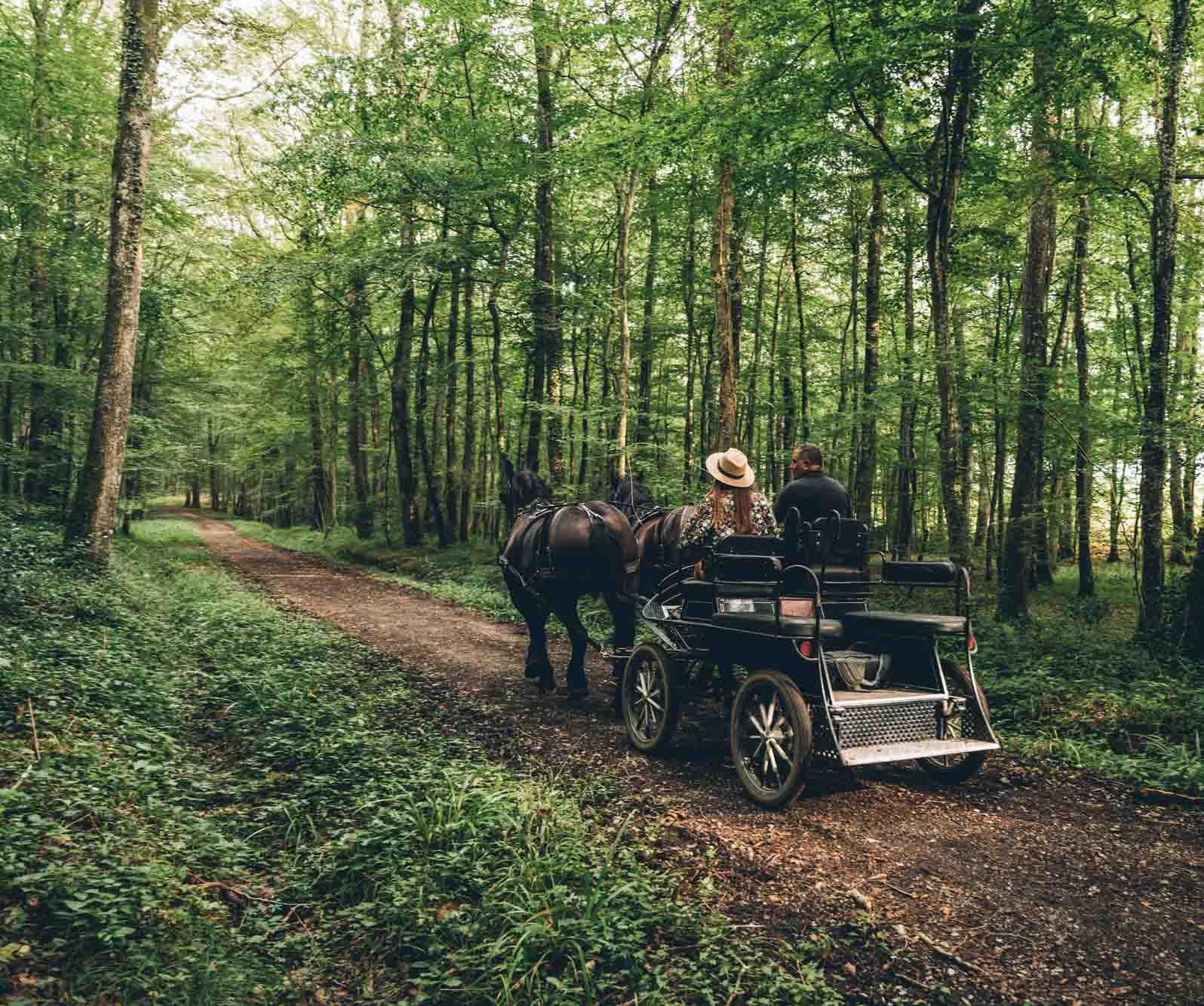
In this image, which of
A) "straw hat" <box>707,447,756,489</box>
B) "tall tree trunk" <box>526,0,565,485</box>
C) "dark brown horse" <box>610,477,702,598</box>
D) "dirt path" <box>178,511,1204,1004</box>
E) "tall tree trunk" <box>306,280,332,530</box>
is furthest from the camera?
"tall tree trunk" <box>306,280,332,530</box>

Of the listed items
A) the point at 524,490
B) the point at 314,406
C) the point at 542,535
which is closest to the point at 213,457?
the point at 314,406

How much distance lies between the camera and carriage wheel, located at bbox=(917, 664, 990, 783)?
482 centimetres

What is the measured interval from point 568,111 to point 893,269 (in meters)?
9.52

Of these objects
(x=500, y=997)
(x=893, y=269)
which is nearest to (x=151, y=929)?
(x=500, y=997)

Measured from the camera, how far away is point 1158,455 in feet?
25.3

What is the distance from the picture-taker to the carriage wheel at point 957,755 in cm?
482

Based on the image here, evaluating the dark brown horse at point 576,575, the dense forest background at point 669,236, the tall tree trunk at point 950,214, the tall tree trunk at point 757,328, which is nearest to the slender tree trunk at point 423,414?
the dense forest background at point 669,236

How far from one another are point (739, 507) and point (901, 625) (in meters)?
1.87

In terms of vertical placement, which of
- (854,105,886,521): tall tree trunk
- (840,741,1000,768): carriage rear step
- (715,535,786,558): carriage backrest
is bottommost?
(840,741,1000,768): carriage rear step

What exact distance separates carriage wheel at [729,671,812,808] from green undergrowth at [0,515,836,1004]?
3.23 feet

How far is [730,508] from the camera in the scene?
6.32 m

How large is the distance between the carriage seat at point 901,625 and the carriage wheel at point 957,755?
44cm

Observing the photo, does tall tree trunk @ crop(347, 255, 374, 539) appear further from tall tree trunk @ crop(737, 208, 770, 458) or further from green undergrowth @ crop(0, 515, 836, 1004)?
green undergrowth @ crop(0, 515, 836, 1004)

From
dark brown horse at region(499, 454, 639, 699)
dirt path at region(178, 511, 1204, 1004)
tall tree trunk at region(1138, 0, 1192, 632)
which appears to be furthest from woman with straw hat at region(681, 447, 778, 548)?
tall tree trunk at region(1138, 0, 1192, 632)
